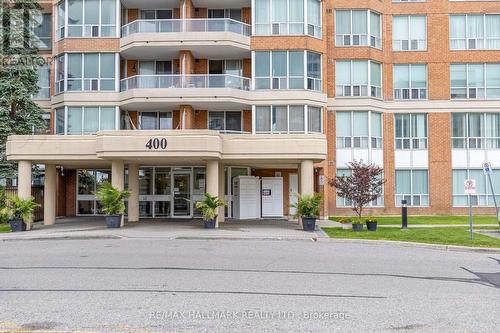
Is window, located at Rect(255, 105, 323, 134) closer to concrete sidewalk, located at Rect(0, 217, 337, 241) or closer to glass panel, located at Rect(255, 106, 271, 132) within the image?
glass panel, located at Rect(255, 106, 271, 132)

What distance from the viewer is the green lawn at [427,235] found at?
16625 mm

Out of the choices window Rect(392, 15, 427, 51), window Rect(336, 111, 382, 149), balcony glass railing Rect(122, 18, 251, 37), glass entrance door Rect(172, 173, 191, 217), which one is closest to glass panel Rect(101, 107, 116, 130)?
balcony glass railing Rect(122, 18, 251, 37)

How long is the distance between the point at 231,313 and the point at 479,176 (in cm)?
2735

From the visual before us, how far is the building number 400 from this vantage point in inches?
823

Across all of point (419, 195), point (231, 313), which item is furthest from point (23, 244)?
point (419, 195)

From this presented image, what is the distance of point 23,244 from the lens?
16.8 m

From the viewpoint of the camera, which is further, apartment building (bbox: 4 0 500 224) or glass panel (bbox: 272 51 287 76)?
glass panel (bbox: 272 51 287 76)

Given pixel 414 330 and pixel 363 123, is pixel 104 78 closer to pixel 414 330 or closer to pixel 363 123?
pixel 363 123

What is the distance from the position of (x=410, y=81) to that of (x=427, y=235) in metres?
15.3

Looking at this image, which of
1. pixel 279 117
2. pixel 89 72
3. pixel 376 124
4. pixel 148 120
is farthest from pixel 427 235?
pixel 89 72

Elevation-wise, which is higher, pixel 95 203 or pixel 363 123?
pixel 363 123

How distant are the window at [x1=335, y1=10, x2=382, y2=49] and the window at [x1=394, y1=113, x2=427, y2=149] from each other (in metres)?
5.03

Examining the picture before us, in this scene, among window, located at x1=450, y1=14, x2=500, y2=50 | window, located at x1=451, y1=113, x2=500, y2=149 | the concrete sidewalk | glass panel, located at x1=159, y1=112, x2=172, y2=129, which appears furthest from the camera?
window, located at x1=450, y1=14, x2=500, y2=50

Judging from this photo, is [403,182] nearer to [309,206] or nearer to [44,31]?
[309,206]
